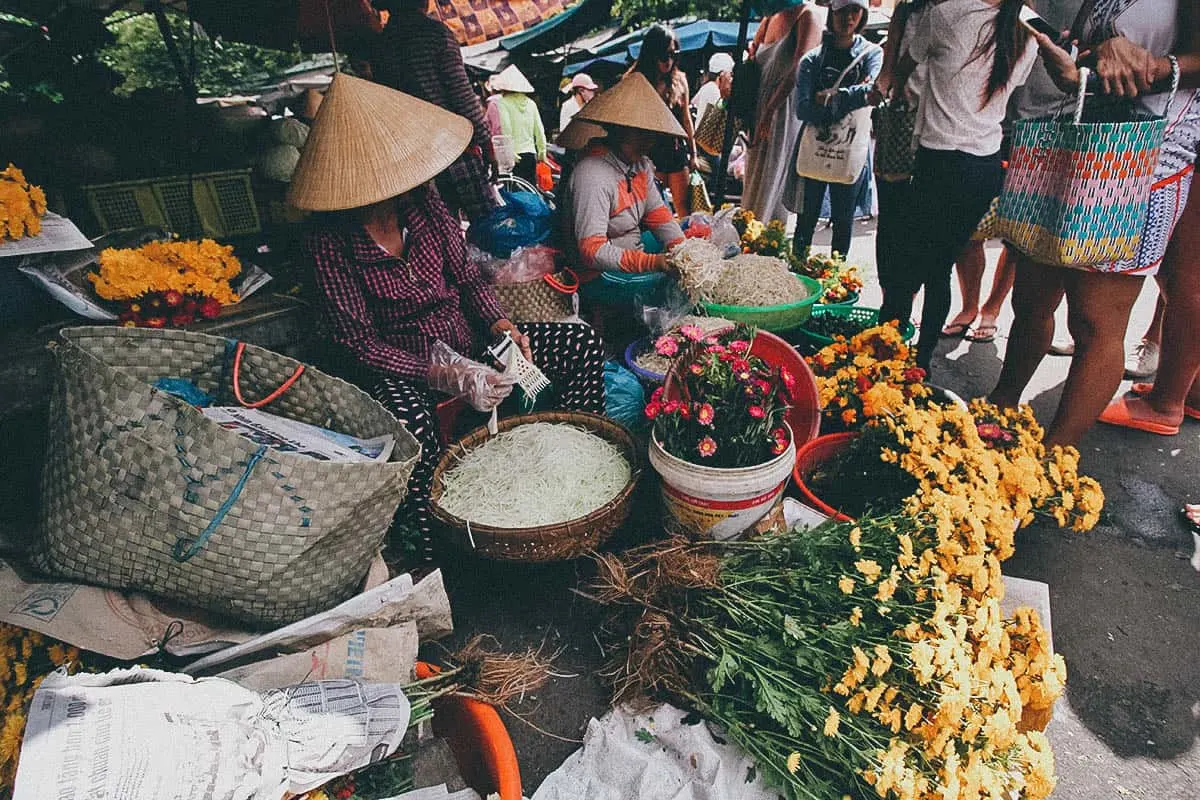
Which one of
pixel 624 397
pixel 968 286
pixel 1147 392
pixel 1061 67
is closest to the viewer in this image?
pixel 1061 67

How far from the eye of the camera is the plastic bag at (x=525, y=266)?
3166 millimetres

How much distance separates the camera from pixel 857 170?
4219 mm

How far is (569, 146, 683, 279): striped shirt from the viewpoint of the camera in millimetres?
3059

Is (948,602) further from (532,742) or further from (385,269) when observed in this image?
(385,269)

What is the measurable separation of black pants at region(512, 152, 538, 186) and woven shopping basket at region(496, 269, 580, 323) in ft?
15.9

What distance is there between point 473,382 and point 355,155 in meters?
0.92

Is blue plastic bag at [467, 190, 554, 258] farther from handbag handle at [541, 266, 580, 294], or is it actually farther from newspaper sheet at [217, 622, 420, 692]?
newspaper sheet at [217, 622, 420, 692]

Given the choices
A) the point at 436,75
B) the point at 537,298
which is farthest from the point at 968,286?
the point at 436,75

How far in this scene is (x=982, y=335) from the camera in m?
4.40

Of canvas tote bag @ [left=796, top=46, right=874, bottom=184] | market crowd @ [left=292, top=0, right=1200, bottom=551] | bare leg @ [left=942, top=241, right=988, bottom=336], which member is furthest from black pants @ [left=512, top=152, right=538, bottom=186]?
bare leg @ [left=942, top=241, right=988, bottom=336]

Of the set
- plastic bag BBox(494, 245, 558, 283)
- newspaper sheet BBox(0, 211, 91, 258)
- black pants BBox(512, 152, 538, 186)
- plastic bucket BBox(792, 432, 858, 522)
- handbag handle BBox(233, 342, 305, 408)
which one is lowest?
plastic bucket BBox(792, 432, 858, 522)

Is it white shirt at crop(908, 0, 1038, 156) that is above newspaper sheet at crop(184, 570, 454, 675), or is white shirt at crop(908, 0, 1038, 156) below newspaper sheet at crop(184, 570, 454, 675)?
above

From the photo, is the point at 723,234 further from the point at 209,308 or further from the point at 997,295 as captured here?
the point at 209,308

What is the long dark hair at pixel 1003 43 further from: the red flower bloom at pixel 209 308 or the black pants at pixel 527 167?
the black pants at pixel 527 167
